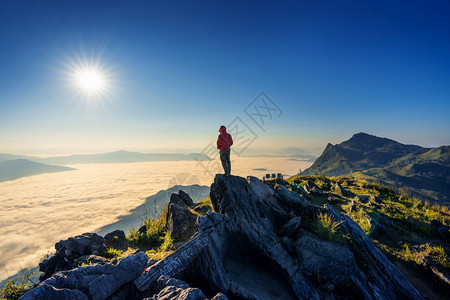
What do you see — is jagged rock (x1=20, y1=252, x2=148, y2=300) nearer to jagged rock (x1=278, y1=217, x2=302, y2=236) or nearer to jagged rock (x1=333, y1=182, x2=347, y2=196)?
jagged rock (x1=278, y1=217, x2=302, y2=236)

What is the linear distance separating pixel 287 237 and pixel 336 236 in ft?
7.97

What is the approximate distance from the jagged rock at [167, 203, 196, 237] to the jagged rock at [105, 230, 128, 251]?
3126 mm

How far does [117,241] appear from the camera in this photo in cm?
1320

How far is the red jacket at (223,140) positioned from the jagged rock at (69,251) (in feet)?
32.8

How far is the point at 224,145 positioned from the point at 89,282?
33.9 feet

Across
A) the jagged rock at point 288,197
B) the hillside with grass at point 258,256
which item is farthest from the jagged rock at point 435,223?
the jagged rock at point 288,197

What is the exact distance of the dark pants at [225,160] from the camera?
1429cm

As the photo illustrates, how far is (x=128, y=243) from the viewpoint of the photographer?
12984 mm

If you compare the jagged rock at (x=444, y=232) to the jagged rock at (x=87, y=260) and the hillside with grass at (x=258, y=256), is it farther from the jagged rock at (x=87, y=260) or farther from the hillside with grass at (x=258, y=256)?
the jagged rock at (x=87, y=260)

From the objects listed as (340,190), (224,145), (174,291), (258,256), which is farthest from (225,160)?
(340,190)

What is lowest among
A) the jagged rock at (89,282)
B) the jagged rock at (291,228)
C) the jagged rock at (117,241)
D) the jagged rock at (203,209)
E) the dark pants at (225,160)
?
the jagged rock at (117,241)

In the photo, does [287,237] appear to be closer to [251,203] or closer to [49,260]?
[251,203]

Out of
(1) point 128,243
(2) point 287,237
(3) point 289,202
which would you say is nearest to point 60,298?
(1) point 128,243

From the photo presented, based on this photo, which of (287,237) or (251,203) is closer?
(287,237)
